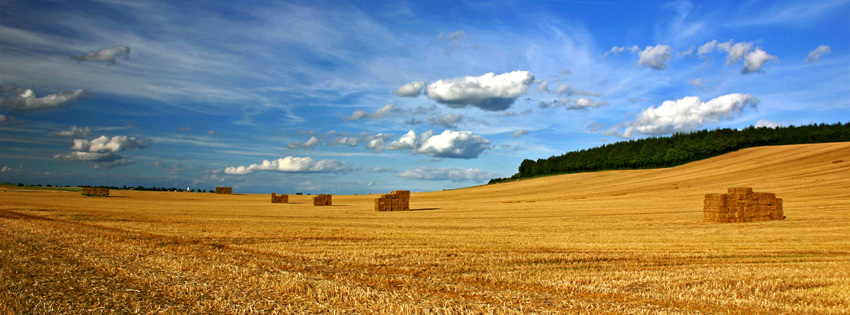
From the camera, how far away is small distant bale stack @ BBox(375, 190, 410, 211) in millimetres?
37906

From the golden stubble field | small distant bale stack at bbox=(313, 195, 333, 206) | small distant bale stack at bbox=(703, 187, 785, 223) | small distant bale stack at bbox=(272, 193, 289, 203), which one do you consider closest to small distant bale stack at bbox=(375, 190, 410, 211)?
small distant bale stack at bbox=(313, 195, 333, 206)

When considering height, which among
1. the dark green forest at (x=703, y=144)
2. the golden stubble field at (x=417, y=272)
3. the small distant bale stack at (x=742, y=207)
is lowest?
the golden stubble field at (x=417, y=272)

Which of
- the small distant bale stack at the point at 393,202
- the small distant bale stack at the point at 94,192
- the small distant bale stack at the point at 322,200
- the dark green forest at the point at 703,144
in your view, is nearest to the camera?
the small distant bale stack at the point at 393,202

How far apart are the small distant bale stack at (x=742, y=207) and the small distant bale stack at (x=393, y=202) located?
68.2 feet

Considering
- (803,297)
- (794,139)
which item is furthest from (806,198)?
(794,139)

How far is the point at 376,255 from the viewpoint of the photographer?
10578 mm

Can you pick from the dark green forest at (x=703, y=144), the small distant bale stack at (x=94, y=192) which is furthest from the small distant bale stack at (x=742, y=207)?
the small distant bale stack at (x=94, y=192)

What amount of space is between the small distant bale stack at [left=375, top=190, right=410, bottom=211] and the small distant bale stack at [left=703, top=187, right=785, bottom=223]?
818 inches

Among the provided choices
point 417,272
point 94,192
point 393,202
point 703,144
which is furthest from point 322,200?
point 703,144

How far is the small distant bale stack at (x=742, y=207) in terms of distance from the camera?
23328 mm

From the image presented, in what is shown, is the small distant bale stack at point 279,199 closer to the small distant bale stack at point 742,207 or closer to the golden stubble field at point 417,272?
the golden stubble field at point 417,272

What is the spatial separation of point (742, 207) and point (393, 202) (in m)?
22.4

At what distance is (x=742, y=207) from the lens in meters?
23.6

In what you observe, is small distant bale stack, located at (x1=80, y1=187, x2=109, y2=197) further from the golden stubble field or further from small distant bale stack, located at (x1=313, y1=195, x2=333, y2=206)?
the golden stubble field
